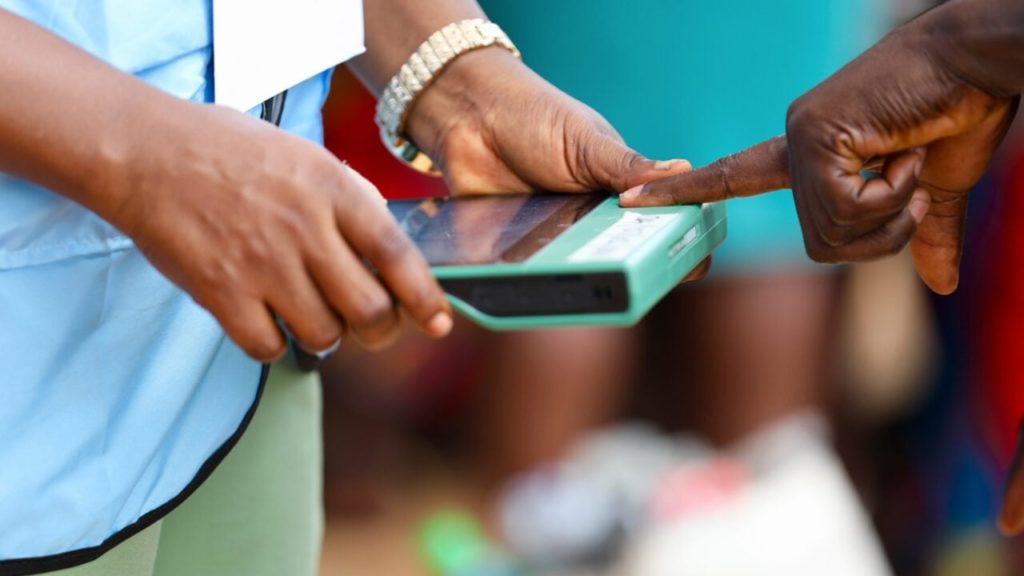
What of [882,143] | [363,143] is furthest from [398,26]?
[363,143]

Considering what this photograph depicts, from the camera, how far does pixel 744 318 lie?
1870 mm

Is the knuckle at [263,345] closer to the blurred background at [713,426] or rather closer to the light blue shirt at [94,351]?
the light blue shirt at [94,351]

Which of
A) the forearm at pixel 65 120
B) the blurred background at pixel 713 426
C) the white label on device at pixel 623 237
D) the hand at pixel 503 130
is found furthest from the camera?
the blurred background at pixel 713 426

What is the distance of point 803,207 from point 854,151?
0.20 feet

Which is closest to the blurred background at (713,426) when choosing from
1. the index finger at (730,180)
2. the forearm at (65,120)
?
the index finger at (730,180)

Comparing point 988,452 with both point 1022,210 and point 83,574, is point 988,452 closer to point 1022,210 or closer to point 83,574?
point 1022,210

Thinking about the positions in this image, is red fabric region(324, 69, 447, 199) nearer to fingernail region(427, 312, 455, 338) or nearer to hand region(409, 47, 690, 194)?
hand region(409, 47, 690, 194)

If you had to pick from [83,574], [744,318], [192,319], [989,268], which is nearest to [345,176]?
[192,319]

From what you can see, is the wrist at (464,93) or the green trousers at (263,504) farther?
the wrist at (464,93)

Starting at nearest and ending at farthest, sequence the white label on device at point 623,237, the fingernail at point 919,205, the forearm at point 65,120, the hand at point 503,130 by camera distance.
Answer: the forearm at point 65,120 < the white label on device at point 623,237 < the fingernail at point 919,205 < the hand at point 503,130

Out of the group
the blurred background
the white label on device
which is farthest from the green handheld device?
the blurred background

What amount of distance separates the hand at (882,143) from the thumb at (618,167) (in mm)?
75

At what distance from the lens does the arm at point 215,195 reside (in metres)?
0.72

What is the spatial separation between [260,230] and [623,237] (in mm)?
253
